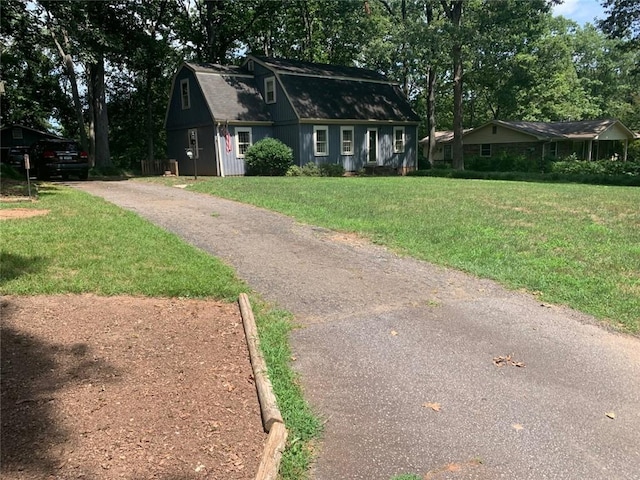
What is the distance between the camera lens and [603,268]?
699cm

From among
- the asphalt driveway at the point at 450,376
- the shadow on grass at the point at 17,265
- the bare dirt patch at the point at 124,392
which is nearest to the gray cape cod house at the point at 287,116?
the shadow on grass at the point at 17,265

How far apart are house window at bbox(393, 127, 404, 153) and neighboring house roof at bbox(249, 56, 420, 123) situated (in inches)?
25.0

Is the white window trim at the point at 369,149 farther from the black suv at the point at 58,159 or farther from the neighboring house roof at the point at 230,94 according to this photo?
the black suv at the point at 58,159

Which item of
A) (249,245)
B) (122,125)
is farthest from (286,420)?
(122,125)

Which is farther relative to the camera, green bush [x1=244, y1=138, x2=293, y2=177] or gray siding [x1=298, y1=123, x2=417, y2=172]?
gray siding [x1=298, y1=123, x2=417, y2=172]

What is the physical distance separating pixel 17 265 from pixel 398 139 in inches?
1011

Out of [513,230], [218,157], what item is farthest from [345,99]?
[513,230]

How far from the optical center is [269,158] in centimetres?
2439

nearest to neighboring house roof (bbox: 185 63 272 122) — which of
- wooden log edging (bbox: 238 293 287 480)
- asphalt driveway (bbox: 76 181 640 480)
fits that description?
asphalt driveway (bbox: 76 181 640 480)

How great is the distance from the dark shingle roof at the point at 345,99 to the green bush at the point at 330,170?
2454mm

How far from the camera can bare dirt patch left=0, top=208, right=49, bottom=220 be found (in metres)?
9.76

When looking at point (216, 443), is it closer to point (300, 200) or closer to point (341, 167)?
point (300, 200)

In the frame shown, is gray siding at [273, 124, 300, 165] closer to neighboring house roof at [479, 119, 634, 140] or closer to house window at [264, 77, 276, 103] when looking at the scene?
house window at [264, 77, 276, 103]

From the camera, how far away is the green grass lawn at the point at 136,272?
3.57m
